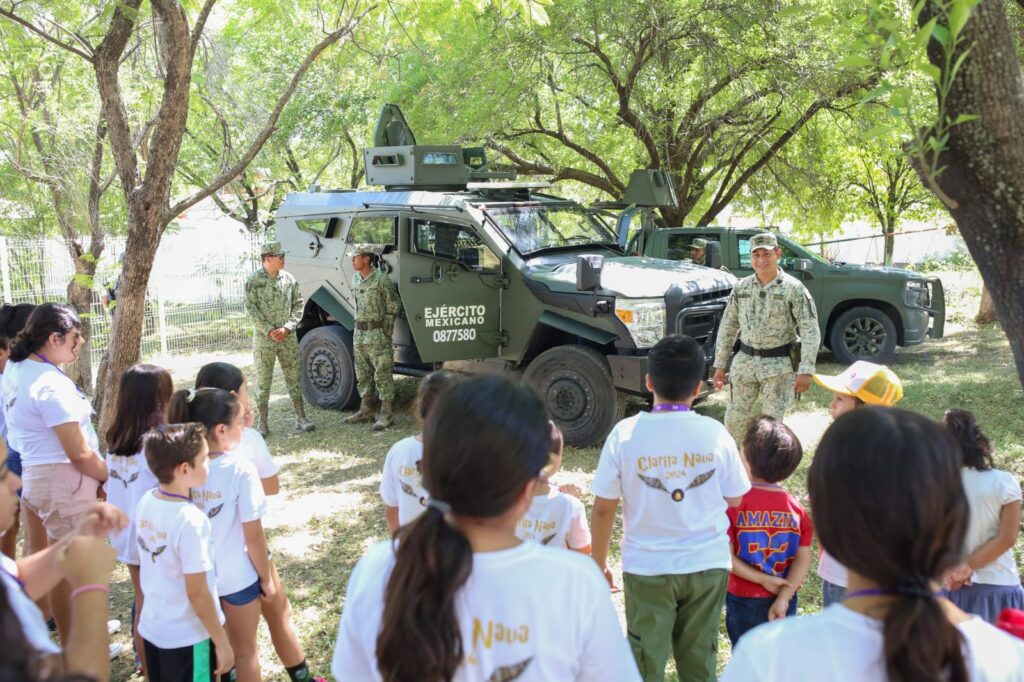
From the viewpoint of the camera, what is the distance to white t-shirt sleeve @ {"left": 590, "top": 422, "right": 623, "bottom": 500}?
105 inches

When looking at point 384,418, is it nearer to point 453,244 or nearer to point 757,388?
point 453,244

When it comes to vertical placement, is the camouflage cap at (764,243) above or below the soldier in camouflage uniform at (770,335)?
above

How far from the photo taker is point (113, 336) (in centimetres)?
514

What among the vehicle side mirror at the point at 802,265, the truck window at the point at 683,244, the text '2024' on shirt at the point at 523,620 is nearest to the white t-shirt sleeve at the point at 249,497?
the text '2024' on shirt at the point at 523,620

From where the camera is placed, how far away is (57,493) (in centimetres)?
352

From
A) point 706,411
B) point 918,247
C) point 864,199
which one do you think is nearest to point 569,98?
point 706,411

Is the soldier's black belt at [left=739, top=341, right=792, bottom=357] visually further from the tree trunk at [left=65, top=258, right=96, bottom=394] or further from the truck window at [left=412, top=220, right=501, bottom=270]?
the tree trunk at [left=65, top=258, right=96, bottom=394]

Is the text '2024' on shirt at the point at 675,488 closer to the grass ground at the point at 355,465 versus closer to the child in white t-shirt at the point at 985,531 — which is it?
the child in white t-shirt at the point at 985,531

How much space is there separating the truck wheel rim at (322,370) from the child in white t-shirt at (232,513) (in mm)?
5432

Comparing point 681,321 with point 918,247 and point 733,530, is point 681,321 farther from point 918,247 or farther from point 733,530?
point 918,247

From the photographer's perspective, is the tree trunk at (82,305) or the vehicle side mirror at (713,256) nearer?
the tree trunk at (82,305)

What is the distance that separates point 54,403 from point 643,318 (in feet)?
13.7

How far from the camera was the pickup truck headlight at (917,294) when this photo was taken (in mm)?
9719

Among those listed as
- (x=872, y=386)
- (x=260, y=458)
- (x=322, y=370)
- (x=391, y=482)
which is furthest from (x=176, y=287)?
(x=872, y=386)
